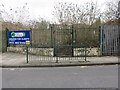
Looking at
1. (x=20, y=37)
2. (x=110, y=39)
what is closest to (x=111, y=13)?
(x=110, y=39)

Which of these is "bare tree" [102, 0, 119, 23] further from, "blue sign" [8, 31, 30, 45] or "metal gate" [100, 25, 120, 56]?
"blue sign" [8, 31, 30, 45]

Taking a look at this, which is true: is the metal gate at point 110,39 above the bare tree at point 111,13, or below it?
below

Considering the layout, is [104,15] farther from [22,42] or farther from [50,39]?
[22,42]

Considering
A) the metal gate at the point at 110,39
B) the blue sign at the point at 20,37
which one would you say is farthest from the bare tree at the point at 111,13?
the blue sign at the point at 20,37

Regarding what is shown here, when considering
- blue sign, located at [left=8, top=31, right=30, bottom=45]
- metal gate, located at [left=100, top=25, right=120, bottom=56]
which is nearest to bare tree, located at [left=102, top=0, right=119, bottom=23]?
metal gate, located at [left=100, top=25, right=120, bottom=56]

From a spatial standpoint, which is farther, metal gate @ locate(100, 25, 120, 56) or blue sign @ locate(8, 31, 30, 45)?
metal gate @ locate(100, 25, 120, 56)

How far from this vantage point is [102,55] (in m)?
10.9

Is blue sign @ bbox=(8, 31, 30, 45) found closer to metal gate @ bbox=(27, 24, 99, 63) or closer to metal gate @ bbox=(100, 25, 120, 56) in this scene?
metal gate @ bbox=(27, 24, 99, 63)

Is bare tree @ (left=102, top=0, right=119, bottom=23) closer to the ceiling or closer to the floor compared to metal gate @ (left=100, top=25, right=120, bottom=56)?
closer to the ceiling

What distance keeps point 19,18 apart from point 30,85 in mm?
12835

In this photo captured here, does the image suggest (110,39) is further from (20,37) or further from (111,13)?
(20,37)

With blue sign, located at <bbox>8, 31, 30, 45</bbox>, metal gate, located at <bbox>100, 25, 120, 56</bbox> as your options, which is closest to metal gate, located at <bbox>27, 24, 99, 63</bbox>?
metal gate, located at <bbox>100, 25, 120, 56</bbox>

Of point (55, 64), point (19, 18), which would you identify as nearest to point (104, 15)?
point (55, 64)

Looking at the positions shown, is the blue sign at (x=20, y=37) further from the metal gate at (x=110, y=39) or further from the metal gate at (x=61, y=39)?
the metal gate at (x=110, y=39)
